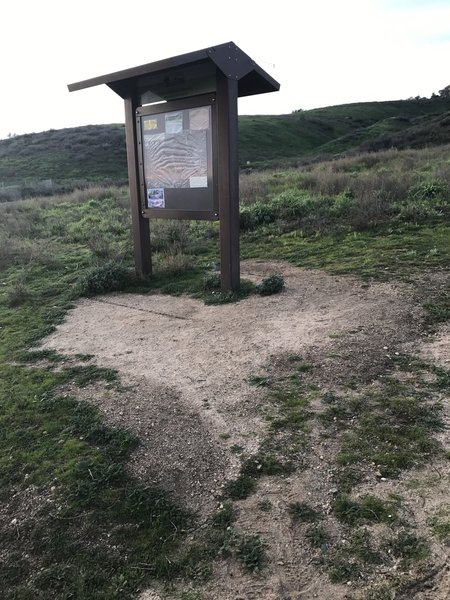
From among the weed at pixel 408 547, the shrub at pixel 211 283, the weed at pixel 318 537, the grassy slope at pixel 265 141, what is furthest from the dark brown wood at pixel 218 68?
the grassy slope at pixel 265 141

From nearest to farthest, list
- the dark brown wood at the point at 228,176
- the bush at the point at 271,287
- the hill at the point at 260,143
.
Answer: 1. the dark brown wood at the point at 228,176
2. the bush at the point at 271,287
3. the hill at the point at 260,143

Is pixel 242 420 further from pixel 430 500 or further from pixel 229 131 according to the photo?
pixel 229 131

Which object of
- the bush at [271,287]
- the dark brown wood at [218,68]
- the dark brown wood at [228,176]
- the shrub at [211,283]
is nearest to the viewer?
the dark brown wood at [218,68]

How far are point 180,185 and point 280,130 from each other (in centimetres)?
6168

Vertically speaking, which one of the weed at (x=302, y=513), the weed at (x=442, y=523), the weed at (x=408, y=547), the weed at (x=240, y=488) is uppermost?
the weed at (x=442, y=523)

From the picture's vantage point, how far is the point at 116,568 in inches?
87.8

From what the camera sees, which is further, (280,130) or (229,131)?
(280,130)

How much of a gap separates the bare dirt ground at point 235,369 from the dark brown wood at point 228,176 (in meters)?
0.57

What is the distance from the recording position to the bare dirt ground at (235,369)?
7.38ft

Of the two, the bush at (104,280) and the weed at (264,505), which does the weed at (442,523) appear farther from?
the bush at (104,280)

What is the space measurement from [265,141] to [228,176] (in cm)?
5585

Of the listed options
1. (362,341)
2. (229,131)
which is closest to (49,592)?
(362,341)

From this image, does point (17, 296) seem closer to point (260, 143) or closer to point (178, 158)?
point (178, 158)

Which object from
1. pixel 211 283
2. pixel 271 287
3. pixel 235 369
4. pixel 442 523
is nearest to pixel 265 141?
pixel 211 283
